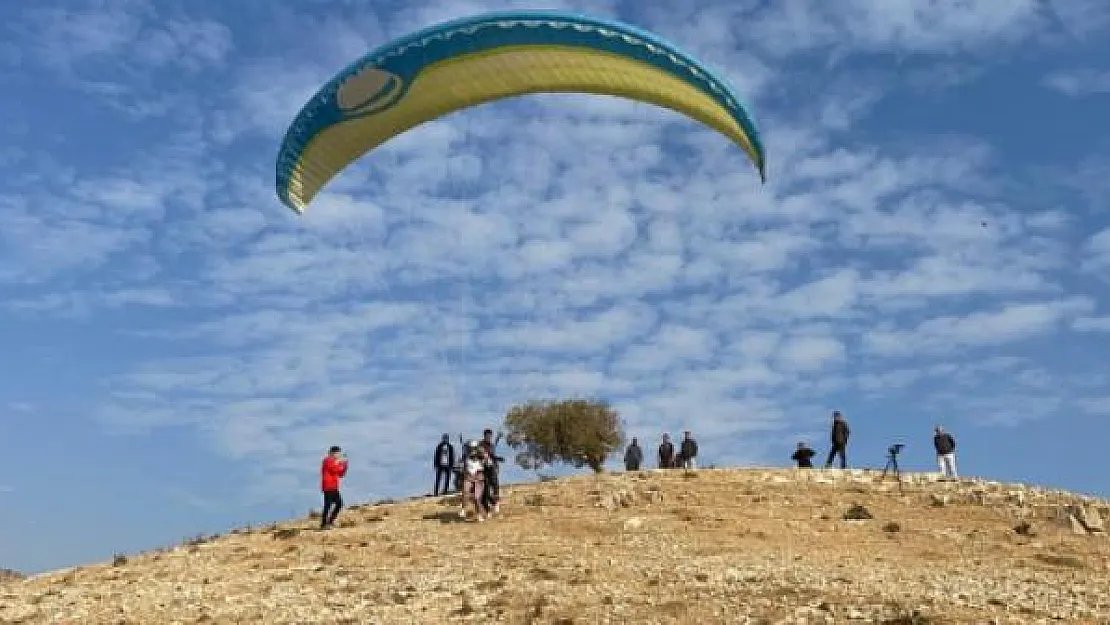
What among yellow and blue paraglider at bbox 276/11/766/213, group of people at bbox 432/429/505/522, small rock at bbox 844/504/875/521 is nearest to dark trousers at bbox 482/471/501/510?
group of people at bbox 432/429/505/522

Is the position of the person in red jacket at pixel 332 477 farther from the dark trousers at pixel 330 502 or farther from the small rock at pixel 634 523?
the small rock at pixel 634 523

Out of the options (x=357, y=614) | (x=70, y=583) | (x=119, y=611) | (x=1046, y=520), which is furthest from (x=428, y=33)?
(x=1046, y=520)

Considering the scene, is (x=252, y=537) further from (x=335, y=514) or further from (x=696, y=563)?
(x=696, y=563)

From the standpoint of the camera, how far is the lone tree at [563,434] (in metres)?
42.7

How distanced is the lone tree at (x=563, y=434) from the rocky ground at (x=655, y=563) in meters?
14.5

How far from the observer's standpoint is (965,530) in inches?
903

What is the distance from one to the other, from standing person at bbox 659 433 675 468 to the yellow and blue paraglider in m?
16.6

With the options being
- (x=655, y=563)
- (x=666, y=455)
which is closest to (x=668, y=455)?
(x=666, y=455)

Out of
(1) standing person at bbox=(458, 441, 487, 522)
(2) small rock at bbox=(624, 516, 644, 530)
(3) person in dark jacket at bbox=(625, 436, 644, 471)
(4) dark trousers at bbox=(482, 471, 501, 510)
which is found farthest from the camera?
(3) person in dark jacket at bbox=(625, 436, 644, 471)

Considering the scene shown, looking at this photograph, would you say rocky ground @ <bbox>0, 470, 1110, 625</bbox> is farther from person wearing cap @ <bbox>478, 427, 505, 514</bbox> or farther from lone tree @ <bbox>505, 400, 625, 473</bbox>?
lone tree @ <bbox>505, 400, 625, 473</bbox>

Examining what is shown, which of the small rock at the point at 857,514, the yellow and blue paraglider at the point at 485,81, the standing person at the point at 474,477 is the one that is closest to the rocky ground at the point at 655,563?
the small rock at the point at 857,514

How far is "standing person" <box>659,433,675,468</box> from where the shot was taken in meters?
34.4

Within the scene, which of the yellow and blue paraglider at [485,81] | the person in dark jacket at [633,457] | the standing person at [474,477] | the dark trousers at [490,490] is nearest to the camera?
the yellow and blue paraglider at [485,81]

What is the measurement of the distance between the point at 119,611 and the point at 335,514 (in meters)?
6.59
